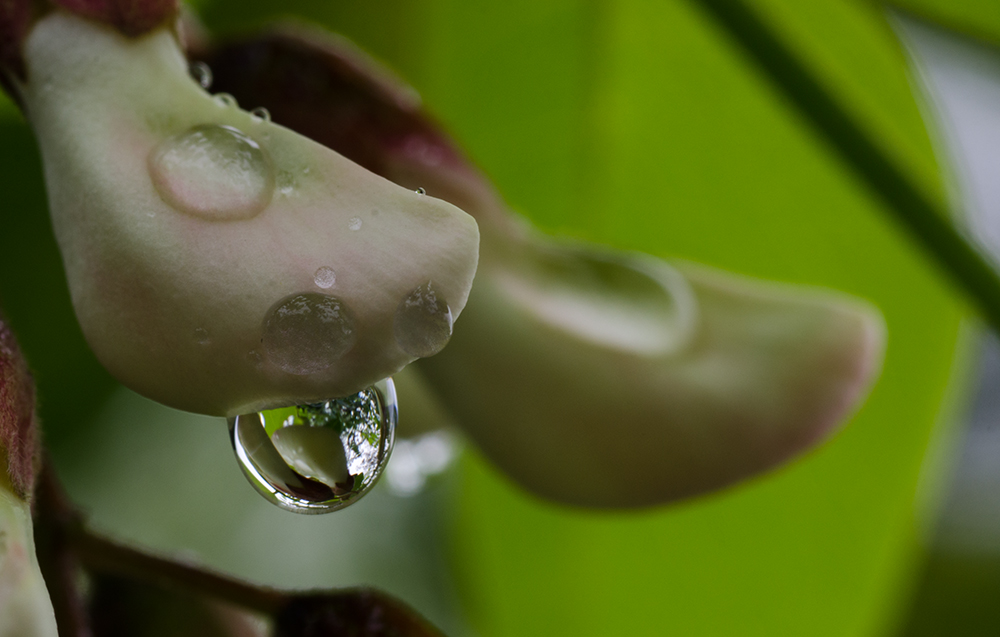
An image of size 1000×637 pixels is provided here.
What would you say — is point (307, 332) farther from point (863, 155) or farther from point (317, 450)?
point (863, 155)

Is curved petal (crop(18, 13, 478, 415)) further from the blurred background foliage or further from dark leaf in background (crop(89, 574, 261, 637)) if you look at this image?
the blurred background foliage

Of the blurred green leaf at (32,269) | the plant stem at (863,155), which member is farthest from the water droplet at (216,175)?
the blurred green leaf at (32,269)

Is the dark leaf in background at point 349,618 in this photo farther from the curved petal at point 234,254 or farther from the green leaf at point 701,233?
the green leaf at point 701,233

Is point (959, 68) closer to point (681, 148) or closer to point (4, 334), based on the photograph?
point (681, 148)

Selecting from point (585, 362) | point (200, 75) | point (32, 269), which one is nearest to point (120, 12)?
point (200, 75)

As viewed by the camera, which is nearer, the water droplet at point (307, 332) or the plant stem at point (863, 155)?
the water droplet at point (307, 332)

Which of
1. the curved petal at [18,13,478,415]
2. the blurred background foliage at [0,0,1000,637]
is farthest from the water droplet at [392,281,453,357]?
the blurred background foliage at [0,0,1000,637]
